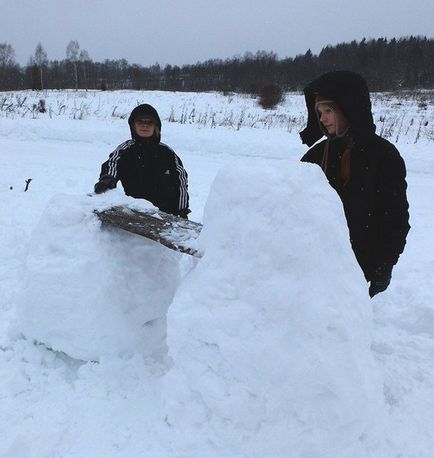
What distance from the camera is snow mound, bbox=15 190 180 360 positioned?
2105 mm

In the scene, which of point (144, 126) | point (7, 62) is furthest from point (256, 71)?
point (144, 126)

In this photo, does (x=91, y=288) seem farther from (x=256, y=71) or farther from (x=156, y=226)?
(x=256, y=71)

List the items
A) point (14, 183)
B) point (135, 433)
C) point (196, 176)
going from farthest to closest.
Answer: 1. point (196, 176)
2. point (14, 183)
3. point (135, 433)

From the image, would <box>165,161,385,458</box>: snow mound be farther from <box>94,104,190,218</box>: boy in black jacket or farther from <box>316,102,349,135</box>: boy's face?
<box>94,104,190,218</box>: boy in black jacket

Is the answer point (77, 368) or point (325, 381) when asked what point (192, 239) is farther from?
point (77, 368)

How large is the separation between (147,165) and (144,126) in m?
0.30

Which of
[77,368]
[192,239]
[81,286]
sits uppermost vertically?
[192,239]

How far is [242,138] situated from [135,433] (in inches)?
352

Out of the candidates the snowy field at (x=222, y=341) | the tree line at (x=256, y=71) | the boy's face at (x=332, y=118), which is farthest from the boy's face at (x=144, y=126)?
the tree line at (x=256, y=71)

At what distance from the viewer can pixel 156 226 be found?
6.50 ft

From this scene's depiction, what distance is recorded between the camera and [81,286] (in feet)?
6.94

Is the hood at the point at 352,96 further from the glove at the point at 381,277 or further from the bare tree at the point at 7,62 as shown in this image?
the bare tree at the point at 7,62

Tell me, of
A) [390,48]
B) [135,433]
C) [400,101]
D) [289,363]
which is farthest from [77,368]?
[390,48]

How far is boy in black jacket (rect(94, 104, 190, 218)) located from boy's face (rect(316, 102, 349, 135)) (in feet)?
4.79
